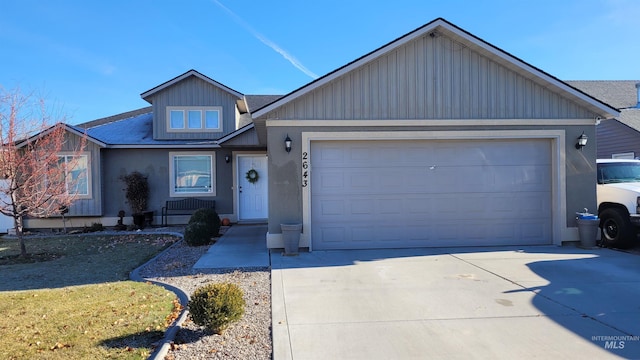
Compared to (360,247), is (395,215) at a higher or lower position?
higher

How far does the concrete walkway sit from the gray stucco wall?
2.62 m

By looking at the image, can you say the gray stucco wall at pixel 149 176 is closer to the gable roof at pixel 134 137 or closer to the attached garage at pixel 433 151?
the gable roof at pixel 134 137

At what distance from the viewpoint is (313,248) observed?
8.38 metres

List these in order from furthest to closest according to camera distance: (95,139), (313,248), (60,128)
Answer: (95,139)
(60,128)
(313,248)

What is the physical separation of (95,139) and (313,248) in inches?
350

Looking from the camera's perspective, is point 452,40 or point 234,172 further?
point 234,172

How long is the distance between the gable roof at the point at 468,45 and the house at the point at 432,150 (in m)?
0.02

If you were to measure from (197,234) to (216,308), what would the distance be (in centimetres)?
568

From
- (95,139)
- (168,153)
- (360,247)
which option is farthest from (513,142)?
(95,139)

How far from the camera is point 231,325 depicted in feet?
13.8

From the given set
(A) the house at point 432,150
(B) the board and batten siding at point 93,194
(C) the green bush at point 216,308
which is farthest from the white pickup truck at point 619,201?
(B) the board and batten siding at point 93,194

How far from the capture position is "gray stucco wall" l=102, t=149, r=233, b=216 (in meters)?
13.3

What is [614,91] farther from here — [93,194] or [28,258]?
[28,258]

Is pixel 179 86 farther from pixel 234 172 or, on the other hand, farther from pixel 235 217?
pixel 235 217
